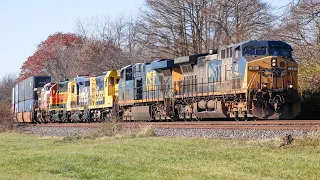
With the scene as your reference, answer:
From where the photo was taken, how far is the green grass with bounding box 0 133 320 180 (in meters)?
8.95

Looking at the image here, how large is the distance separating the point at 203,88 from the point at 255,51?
347cm

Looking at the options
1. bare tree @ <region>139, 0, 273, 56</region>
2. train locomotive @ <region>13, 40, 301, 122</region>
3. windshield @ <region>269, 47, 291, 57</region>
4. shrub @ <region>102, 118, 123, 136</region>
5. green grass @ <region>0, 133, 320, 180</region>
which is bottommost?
green grass @ <region>0, 133, 320, 180</region>

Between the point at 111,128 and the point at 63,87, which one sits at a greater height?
the point at 63,87

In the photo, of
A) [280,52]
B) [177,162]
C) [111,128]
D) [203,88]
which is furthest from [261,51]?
[177,162]

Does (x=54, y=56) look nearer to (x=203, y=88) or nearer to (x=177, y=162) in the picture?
(x=203, y=88)

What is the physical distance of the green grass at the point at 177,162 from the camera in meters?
8.95

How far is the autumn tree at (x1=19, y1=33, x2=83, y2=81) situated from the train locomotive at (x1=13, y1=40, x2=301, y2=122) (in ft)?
115

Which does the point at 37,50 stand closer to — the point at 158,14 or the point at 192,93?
the point at 158,14

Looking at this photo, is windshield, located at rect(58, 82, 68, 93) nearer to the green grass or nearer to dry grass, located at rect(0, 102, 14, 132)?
dry grass, located at rect(0, 102, 14, 132)

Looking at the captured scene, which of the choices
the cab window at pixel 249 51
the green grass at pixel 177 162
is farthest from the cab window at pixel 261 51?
the green grass at pixel 177 162

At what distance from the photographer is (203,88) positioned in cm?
2252

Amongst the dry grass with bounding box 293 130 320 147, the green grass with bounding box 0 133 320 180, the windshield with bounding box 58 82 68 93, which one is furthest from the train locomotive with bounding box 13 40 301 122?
the dry grass with bounding box 293 130 320 147

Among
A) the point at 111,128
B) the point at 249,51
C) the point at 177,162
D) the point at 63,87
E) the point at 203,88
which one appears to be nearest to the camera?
the point at 177,162

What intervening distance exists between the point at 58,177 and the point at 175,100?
51.3ft
